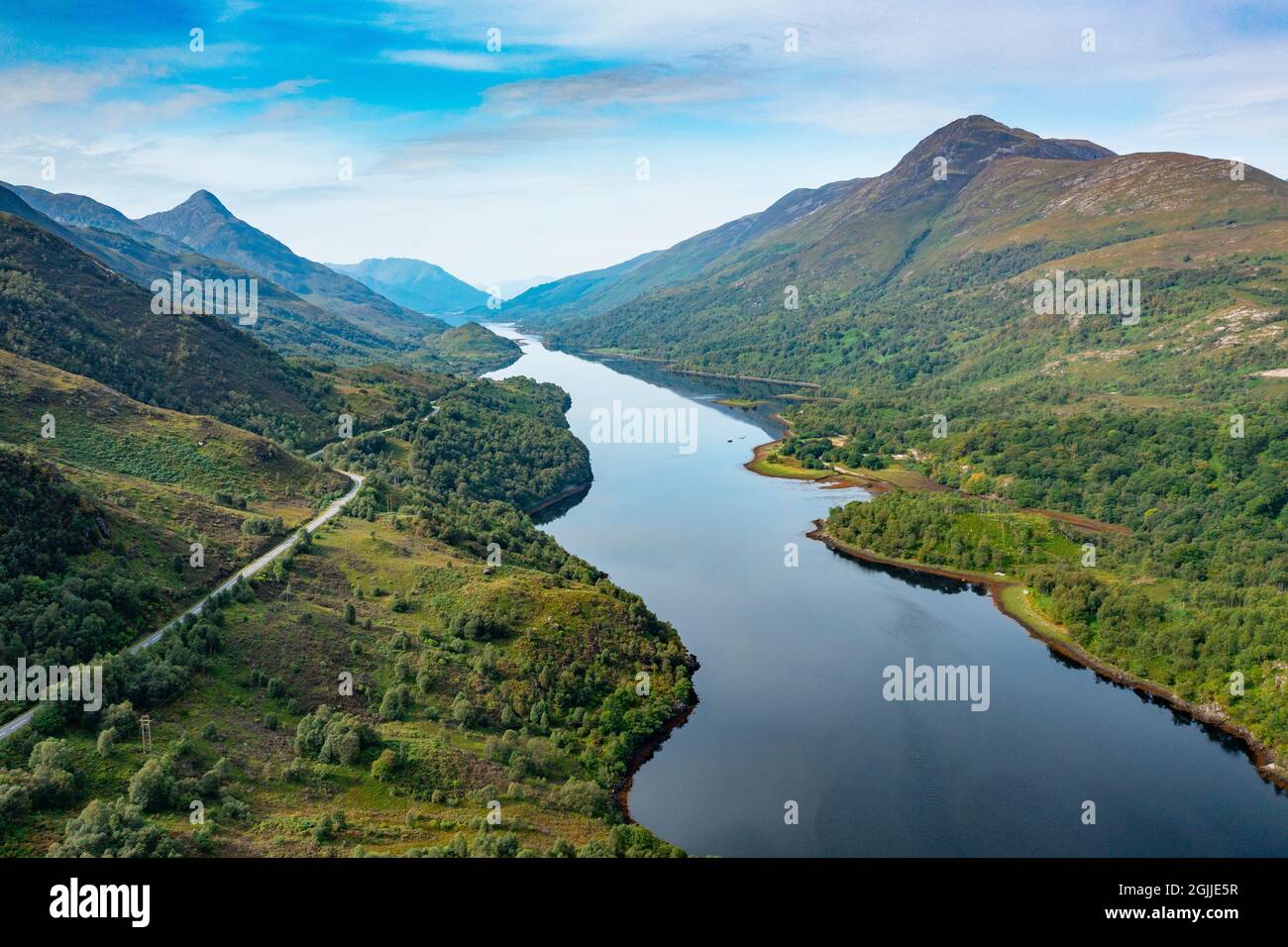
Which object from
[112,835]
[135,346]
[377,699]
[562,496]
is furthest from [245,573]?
[135,346]

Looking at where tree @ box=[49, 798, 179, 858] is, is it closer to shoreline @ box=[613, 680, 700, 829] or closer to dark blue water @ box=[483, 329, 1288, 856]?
shoreline @ box=[613, 680, 700, 829]

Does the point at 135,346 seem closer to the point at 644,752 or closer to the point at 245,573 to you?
the point at 245,573

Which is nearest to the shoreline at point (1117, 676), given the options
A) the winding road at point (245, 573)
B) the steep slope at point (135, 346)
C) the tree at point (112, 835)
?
the winding road at point (245, 573)

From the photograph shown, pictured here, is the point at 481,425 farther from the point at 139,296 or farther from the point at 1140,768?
the point at 1140,768

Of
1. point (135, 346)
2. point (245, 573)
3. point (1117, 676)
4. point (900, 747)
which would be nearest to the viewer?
point (900, 747)

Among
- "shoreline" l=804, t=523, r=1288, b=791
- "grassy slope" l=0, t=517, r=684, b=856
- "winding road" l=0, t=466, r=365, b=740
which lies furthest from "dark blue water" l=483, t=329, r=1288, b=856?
"winding road" l=0, t=466, r=365, b=740

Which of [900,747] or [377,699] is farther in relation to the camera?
[900,747]

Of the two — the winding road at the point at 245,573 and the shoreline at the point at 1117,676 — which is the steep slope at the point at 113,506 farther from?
the shoreline at the point at 1117,676
